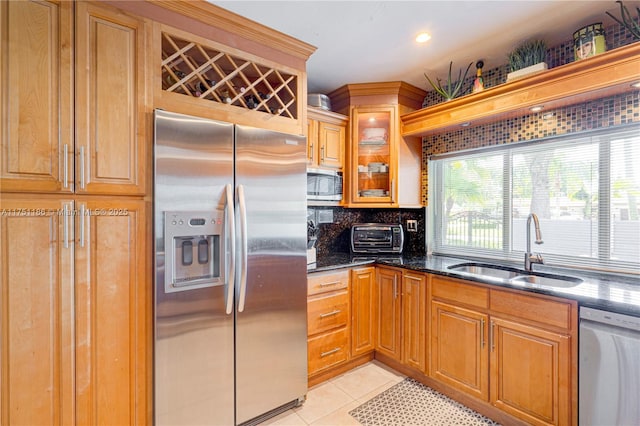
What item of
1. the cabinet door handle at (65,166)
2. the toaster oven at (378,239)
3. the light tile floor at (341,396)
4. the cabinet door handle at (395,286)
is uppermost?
the cabinet door handle at (65,166)

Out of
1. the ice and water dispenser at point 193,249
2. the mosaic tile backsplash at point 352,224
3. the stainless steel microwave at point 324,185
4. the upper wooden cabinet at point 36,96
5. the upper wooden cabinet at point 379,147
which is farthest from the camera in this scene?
the mosaic tile backsplash at point 352,224

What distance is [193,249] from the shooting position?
5.57 ft

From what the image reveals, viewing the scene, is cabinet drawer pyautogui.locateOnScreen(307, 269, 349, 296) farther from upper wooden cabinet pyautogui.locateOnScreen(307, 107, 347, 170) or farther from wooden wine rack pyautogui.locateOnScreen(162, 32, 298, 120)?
wooden wine rack pyautogui.locateOnScreen(162, 32, 298, 120)

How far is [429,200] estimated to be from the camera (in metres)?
3.06

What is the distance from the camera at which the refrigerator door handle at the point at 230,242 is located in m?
1.72

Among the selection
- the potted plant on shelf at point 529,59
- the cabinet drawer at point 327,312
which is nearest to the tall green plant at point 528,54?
the potted plant on shelf at point 529,59

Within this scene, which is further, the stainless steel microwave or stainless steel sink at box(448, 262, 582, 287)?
the stainless steel microwave

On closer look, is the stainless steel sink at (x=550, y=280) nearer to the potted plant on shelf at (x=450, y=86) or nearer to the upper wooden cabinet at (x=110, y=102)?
the potted plant on shelf at (x=450, y=86)

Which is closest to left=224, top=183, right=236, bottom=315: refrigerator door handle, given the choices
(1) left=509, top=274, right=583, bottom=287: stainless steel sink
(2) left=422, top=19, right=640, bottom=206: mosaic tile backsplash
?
(1) left=509, top=274, right=583, bottom=287: stainless steel sink

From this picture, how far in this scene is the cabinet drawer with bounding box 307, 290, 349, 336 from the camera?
2287 mm

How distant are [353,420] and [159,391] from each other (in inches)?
47.3

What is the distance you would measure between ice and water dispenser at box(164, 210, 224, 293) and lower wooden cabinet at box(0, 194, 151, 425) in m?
0.13

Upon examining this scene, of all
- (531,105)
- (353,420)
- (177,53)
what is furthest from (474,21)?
(353,420)

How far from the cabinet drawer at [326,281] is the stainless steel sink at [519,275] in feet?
2.76
